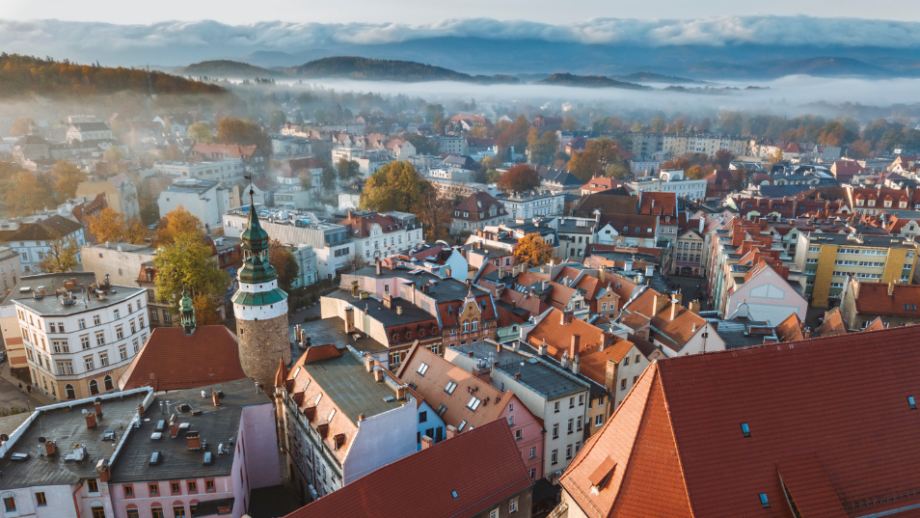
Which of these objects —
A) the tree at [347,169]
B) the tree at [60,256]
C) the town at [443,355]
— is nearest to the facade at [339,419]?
the town at [443,355]

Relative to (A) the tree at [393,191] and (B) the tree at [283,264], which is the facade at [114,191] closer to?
(B) the tree at [283,264]

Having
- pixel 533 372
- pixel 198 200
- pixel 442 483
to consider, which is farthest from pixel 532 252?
pixel 198 200

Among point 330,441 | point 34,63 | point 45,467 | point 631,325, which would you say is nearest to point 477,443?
point 330,441

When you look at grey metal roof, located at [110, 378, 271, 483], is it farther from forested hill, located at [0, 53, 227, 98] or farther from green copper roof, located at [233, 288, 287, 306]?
forested hill, located at [0, 53, 227, 98]

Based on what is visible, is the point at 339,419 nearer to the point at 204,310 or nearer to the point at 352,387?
the point at 352,387

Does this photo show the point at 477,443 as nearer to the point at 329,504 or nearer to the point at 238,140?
the point at 329,504

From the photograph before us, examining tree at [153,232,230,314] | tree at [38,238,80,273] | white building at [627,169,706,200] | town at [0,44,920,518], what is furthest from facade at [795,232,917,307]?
tree at [38,238,80,273]
